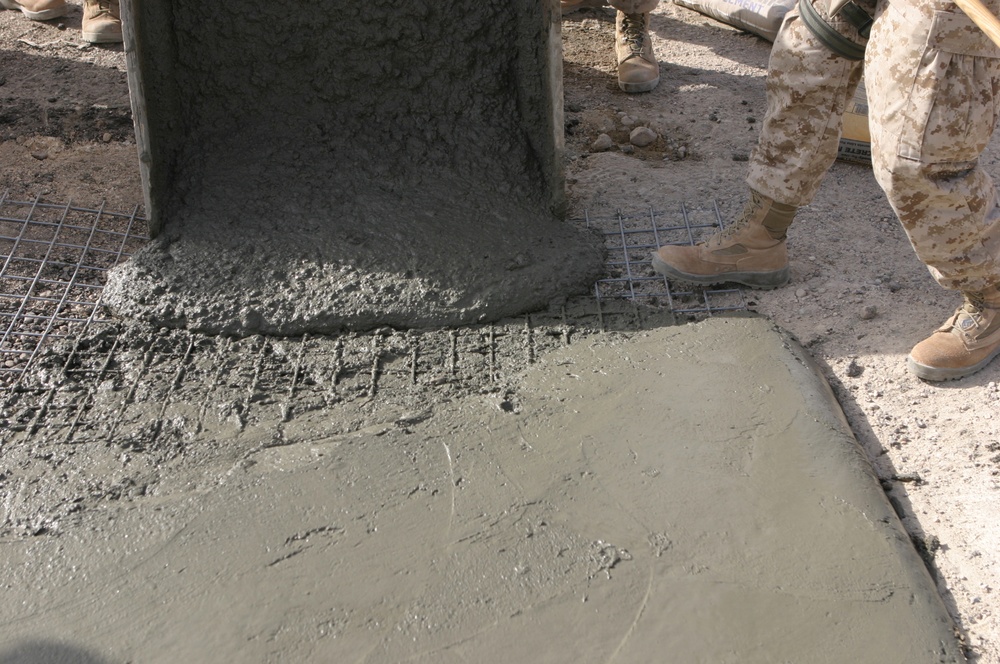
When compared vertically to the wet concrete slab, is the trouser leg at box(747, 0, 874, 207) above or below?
above

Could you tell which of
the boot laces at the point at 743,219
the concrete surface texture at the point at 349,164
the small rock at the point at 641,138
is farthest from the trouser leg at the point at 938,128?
the small rock at the point at 641,138

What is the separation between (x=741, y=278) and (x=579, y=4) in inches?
99.2

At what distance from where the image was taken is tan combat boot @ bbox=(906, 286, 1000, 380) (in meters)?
2.24

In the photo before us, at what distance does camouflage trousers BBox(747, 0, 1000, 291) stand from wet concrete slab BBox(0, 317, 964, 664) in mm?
521

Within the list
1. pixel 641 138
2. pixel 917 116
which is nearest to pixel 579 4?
pixel 641 138

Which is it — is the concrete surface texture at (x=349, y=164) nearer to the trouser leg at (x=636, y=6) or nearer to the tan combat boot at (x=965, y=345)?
the tan combat boot at (x=965, y=345)

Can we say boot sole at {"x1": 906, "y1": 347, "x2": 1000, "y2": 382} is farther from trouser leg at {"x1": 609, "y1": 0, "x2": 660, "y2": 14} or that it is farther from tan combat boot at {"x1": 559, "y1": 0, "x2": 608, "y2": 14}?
tan combat boot at {"x1": 559, "y1": 0, "x2": 608, "y2": 14}

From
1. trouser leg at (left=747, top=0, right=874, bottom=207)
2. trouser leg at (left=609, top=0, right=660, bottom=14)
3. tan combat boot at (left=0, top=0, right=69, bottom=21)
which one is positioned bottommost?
tan combat boot at (left=0, top=0, right=69, bottom=21)

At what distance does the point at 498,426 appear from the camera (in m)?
2.06

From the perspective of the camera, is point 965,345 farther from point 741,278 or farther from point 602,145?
point 602,145

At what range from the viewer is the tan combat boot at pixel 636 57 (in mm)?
3791

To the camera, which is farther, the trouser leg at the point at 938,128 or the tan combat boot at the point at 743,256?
the tan combat boot at the point at 743,256

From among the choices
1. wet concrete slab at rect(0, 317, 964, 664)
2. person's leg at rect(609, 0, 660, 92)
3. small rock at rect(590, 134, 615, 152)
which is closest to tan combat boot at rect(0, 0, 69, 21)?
person's leg at rect(609, 0, 660, 92)

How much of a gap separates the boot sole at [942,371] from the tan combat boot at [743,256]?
498mm
